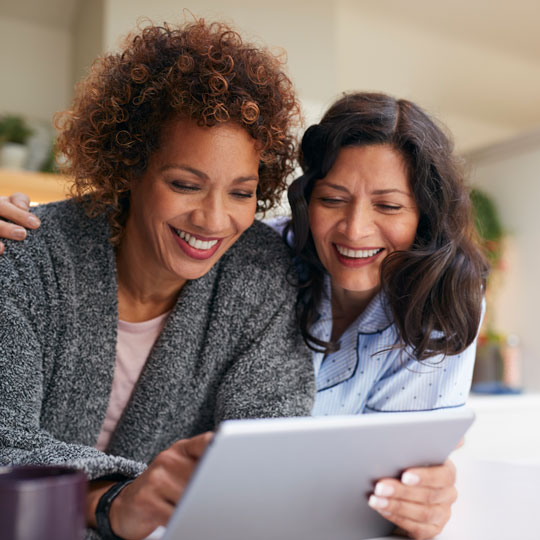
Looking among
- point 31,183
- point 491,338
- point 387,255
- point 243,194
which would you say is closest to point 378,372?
point 387,255

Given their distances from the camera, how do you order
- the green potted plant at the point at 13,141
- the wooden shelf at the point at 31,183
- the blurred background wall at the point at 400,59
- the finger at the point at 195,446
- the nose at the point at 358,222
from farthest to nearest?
the blurred background wall at the point at 400,59 → the green potted plant at the point at 13,141 → the wooden shelf at the point at 31,183 → the nose at the point at 358,222 → the finger at the point at 195,446

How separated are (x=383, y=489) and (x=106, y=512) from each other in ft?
1.03

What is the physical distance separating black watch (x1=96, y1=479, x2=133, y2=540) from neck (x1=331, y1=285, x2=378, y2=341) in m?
0.71

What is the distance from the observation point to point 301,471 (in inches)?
23.9

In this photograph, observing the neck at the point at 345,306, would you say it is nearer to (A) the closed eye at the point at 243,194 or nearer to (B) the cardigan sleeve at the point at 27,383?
(A) the closed eye at the point at 243,194

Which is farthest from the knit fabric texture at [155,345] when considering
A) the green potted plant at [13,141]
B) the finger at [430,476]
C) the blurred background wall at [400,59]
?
the green potted plant at [13,141]

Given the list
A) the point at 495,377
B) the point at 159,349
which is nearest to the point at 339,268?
the point at 159,349

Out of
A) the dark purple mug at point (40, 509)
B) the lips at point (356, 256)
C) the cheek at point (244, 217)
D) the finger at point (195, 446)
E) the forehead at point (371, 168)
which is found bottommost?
the finger at point (195, 446)

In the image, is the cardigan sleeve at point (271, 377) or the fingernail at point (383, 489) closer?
the fingernail at point (383, 489)

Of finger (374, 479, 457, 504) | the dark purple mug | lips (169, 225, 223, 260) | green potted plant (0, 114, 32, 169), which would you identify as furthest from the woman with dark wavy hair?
green potted plant (0, 114, 32, 169)

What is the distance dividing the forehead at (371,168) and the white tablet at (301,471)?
2.05 ft

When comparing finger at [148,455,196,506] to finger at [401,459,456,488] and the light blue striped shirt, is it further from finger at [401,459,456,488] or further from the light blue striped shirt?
the light blue striped shirt

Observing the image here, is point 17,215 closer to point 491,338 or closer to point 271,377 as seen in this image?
point 271,377

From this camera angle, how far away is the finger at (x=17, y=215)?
1.15m
